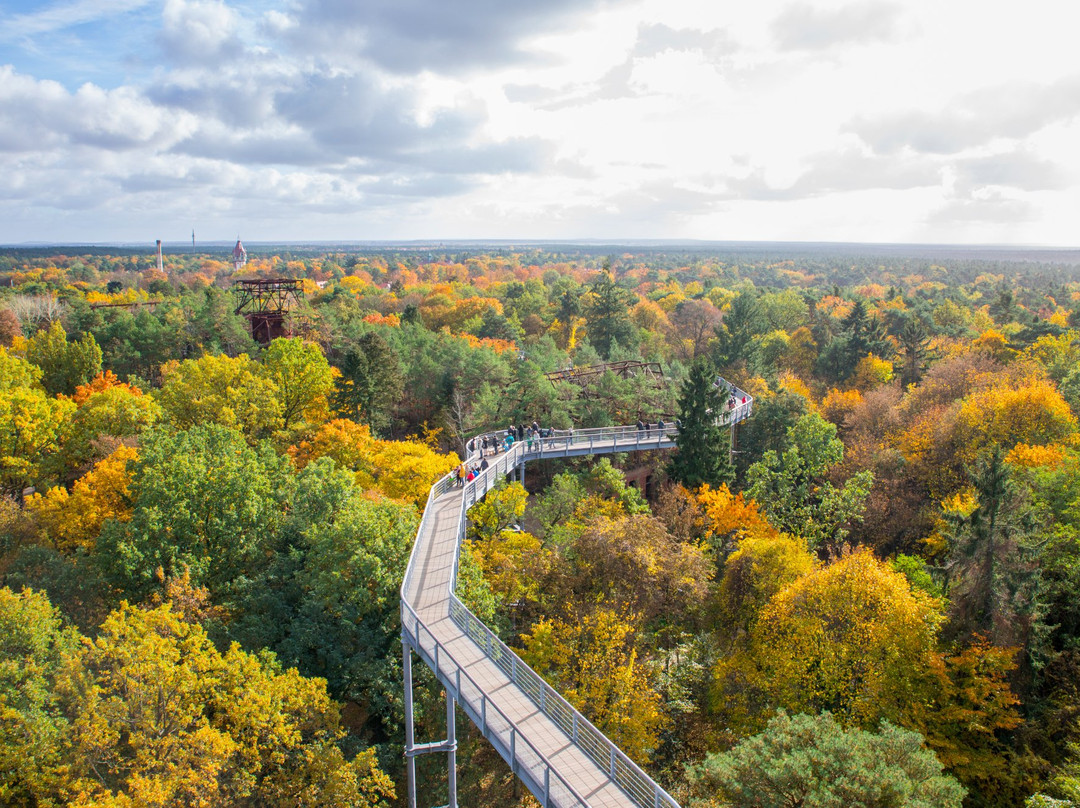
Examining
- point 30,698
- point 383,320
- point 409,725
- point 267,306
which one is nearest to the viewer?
point 30,698

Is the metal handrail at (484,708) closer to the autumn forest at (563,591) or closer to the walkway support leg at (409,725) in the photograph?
the walkway support leg at (409,725)

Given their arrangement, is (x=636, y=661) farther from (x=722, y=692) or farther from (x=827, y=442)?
(x=827, y=442)

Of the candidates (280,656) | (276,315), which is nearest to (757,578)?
(280,656)

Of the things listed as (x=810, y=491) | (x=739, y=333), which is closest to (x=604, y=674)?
(x=810, y=491)

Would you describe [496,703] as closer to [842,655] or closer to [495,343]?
[842,655]

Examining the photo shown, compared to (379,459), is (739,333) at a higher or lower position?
higher
